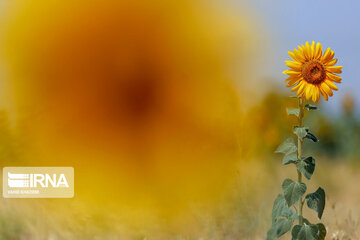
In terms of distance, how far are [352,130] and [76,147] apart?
3.93 metres

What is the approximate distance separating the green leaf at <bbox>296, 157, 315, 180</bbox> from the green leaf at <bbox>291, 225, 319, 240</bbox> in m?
0.30

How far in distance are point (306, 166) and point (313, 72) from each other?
473 millimetres

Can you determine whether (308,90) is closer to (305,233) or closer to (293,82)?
(293,82)

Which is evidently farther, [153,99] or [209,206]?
[153,99]

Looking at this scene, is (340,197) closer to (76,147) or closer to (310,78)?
(76,147)

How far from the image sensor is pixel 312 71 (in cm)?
256

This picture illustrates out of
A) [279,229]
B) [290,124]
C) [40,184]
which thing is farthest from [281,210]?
[290,124]

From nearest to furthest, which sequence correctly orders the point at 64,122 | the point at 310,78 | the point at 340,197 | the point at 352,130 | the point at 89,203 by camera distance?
1. the point at 310,78
2. the point at 89,203
3. the point at 64,122
4. the point at 340,197
5. the point at 352,130

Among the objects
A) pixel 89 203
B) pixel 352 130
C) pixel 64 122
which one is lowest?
pixel 89 203

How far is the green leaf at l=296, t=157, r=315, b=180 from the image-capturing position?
244cm

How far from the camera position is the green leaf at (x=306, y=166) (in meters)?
2.44

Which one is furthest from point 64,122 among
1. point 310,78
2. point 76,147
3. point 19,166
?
point 310,78

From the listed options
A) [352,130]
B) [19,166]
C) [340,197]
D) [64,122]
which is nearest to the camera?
[19,166]

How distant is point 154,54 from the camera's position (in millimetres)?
5133
